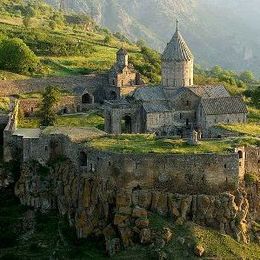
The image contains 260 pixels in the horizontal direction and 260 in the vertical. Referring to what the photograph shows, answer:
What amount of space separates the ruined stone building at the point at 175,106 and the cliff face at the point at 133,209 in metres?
12.3

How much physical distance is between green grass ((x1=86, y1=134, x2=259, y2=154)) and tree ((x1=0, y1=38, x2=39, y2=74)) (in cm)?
3200

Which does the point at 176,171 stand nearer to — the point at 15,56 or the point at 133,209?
the point at 133,209

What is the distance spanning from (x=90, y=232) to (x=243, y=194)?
9704mm

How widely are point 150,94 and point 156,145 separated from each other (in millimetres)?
14027

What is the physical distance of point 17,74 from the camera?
77.1 m

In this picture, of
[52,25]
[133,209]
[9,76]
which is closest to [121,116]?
[133,209]

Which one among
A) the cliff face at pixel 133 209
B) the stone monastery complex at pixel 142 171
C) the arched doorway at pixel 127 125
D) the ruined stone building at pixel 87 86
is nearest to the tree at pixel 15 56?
the ruined stone building at pixel 87 86

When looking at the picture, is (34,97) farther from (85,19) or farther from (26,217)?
(85,19)

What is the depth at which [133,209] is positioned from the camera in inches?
1678

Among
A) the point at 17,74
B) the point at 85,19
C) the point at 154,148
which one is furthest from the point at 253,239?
the point at 85,19

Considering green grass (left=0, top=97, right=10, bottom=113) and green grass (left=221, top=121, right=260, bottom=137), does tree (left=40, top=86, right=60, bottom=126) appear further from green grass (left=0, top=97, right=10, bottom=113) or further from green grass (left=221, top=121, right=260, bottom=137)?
green grass (left=221, top=121, right=260, bottom=137)

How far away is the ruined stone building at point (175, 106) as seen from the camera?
56.5 meters

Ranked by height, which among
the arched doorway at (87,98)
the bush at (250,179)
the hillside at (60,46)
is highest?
the hillside at (60,46)

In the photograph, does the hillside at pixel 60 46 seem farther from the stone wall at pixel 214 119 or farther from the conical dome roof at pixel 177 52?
the stone wall at pixel 214 119
